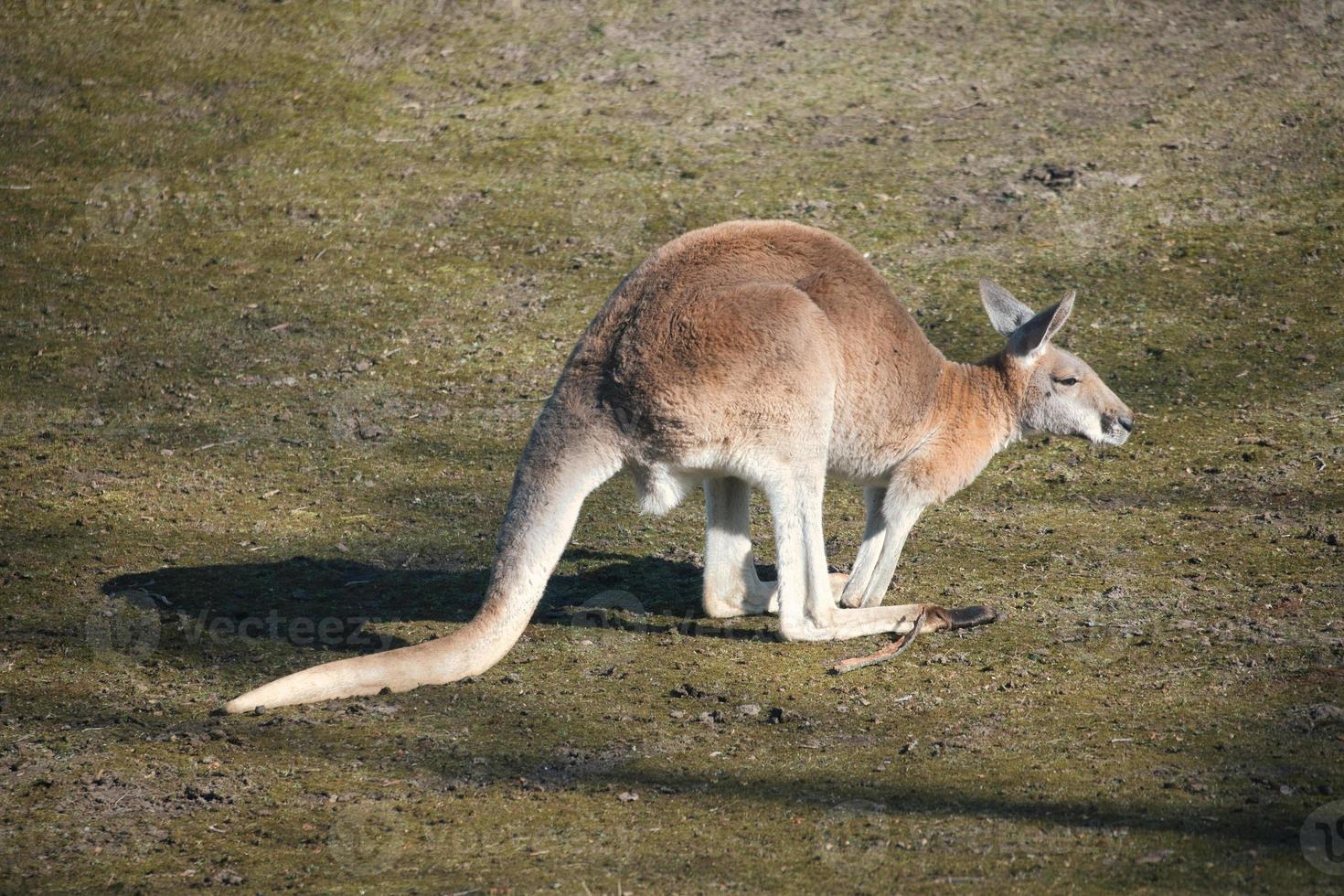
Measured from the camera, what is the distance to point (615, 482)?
6.51 m

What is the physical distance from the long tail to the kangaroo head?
1753mm

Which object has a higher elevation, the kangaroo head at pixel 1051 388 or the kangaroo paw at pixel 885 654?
the kangaroo head at pixel 1051 388

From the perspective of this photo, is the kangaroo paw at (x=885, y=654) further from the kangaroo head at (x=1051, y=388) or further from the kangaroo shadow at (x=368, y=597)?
the kangaroo head at (x=1051, y=388)

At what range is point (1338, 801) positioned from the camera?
342 centimetres

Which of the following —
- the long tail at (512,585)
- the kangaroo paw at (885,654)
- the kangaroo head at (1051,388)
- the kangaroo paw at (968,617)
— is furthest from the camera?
the kangaroo head at (1051,388)

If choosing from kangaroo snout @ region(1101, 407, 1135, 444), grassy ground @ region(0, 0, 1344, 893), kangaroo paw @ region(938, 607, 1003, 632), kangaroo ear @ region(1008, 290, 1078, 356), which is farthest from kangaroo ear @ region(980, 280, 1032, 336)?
kangaroo paw @ region(938, 607, 1003, 632)

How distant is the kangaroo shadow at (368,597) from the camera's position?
493 centimetres

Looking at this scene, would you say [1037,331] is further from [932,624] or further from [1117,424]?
[932,624]

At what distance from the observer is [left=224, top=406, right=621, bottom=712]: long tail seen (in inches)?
163

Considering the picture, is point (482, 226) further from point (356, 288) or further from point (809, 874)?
point (809, 874)

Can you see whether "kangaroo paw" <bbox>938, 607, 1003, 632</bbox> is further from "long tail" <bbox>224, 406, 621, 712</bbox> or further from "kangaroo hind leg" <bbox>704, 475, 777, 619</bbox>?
"long tail" <bbox>224, 406, 621, 712</bbox>

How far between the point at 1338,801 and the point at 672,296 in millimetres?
2487

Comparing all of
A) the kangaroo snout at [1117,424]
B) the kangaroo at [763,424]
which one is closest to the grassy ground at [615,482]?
the kangaroo at [763,424]

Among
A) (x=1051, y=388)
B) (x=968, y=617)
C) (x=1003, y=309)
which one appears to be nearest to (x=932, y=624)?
(x=968, y=617)
